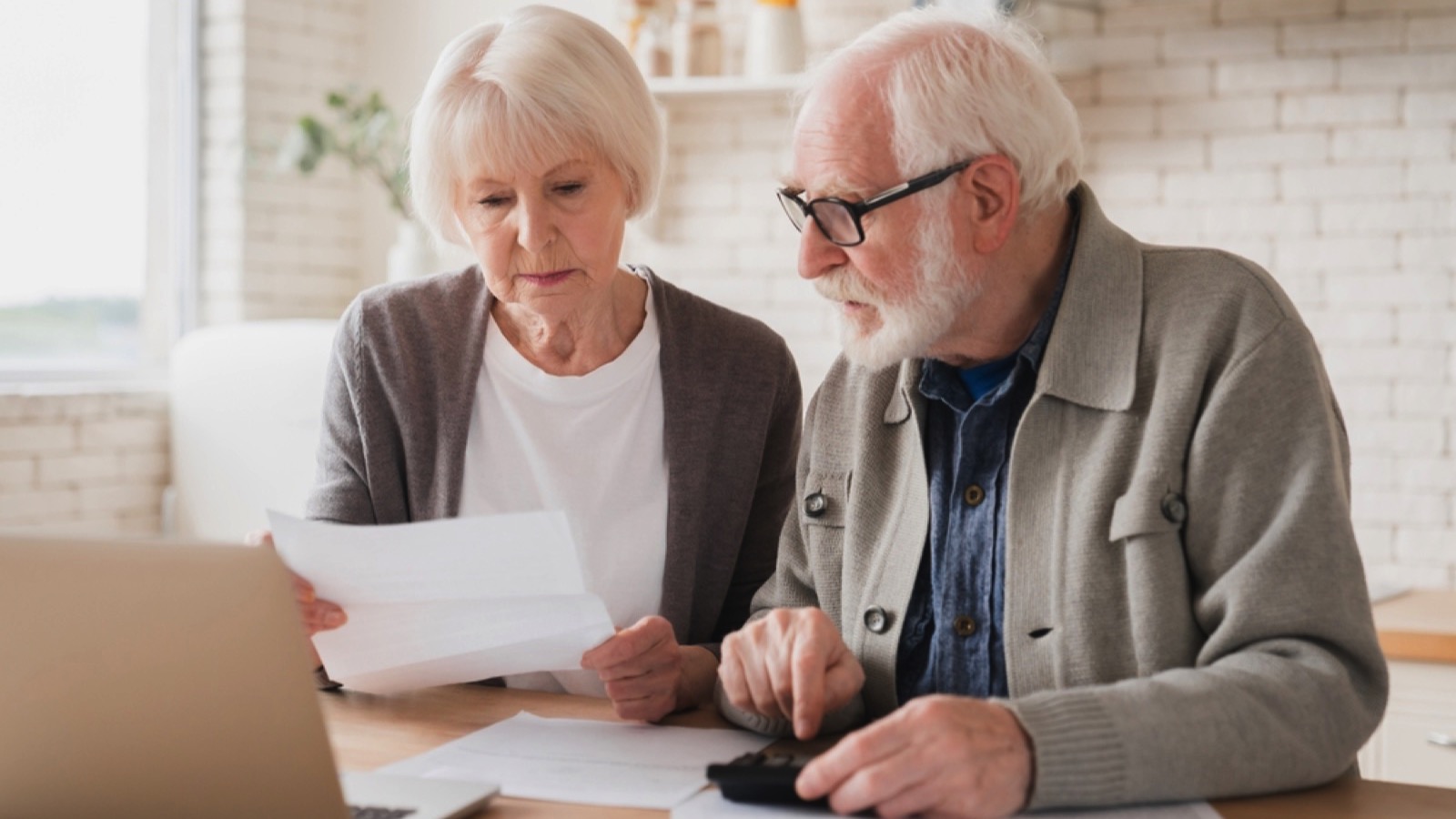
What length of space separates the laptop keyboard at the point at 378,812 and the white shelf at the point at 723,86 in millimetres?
2804

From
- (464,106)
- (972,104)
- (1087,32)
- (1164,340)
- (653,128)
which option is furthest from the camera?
(1087,32)

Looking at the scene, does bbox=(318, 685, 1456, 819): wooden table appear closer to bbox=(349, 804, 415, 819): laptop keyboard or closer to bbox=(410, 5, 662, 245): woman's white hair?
bbox=(349, 804, 415, 819): laptop keyboard

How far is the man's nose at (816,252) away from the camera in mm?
1618

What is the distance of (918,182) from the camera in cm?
159

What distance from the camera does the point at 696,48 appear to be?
157 inches

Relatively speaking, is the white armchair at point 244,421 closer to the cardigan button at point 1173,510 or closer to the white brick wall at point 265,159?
the white brick wall at point 265,159

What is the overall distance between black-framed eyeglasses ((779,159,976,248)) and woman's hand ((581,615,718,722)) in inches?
17.7

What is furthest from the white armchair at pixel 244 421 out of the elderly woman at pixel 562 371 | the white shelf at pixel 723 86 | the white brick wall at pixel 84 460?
the elderly woman at pixel 562 371

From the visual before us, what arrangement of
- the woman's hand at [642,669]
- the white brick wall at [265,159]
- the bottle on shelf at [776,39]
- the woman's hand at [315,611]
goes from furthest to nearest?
the white brick wall at [265,159]
the bottle on shelf at [776,39]
the woman's hand at [642,669]
the woman's hand at [315,611]

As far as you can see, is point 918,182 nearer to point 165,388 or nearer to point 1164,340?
point 1164,340

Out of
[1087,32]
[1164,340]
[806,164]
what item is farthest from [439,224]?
[1087,32]

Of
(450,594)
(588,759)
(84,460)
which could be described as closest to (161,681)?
(450,594)

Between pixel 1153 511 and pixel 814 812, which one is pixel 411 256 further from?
pixel 814 812

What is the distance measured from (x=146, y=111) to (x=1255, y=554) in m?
3.90
